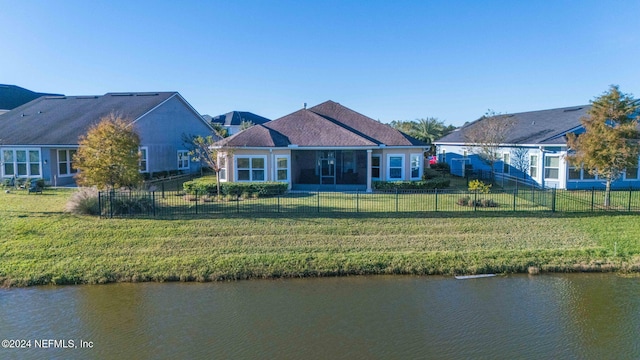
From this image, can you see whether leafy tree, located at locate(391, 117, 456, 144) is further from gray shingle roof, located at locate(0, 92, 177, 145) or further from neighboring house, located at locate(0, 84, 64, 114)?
neighboring house, located at locate(0, 84, 64, 114)

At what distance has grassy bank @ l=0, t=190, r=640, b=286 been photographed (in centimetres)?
1454

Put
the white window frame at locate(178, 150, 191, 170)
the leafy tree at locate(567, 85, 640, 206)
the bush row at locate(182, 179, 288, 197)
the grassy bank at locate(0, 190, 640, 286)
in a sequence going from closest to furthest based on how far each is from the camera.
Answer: the grassy bank at locate(0, 190, 640, 286) → the leafy tree at locate(567, 85, 640, 206) → the bush row at locate(182, 179, 288, 197) → the white window frame at locate(178, 150, 191, 170)

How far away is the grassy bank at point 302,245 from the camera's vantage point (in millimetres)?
14539

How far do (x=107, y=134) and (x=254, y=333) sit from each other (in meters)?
12.2

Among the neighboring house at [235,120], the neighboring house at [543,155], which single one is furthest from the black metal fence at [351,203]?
the neighboring house at [235,120]

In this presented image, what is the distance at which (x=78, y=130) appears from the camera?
28828 millimetres

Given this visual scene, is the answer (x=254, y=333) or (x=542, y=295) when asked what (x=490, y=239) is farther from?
(x=254, y=333)

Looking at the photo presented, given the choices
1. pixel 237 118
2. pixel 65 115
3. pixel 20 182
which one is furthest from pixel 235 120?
pixel 20 182

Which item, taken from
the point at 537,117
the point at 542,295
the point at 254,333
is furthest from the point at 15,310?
the point at 537,117

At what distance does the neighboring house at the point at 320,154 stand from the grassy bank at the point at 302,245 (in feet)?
25.9

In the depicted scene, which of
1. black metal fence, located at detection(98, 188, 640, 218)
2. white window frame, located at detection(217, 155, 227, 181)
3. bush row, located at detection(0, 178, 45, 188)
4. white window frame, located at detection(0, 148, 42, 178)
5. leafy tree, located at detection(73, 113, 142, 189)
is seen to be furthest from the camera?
white window frame, located at detection(0, 148, 42, 178)

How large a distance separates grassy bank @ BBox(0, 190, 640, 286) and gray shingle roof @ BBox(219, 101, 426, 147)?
8.28 meters

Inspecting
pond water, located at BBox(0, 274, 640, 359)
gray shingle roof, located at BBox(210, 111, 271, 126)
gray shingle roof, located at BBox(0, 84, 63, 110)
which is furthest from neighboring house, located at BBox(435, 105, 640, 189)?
gray shingle roof, located at BBox(0, 84, 63, 110)

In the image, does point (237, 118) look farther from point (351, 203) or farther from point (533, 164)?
point (351, 203)
